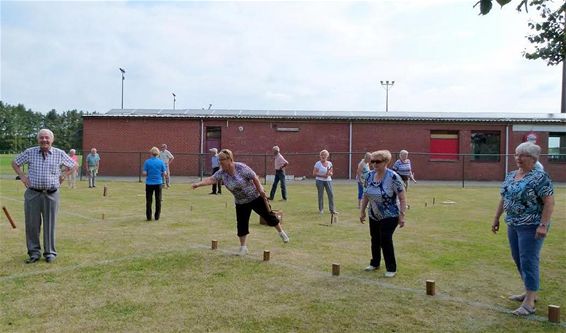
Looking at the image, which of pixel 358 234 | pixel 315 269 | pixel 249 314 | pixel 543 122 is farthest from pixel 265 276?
pixel 543 122

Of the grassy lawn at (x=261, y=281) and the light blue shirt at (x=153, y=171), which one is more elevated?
the light blue shirt at (x=153, y=171)

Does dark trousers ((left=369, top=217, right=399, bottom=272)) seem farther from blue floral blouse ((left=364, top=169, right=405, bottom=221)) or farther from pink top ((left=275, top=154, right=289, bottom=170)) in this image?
pink top ((left=275, top=154, right=289, bottom=170))

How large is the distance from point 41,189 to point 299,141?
77.8 feet

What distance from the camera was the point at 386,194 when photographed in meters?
6.54

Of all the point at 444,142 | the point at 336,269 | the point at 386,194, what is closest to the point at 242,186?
the point at 336,269

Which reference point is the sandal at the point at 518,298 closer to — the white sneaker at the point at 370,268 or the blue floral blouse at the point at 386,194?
the blue floral blouse at the point at 386,194

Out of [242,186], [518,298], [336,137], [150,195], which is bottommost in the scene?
[518,298]

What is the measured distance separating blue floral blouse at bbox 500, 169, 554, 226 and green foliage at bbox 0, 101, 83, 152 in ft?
297

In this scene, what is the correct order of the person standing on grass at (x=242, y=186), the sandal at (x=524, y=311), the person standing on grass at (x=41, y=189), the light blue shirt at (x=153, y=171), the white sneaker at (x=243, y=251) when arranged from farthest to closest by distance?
the light blue shirt at (x=153, y=171)
the white sneaker at (x=243, y=251)
the person standing on grass at (x=242, y=186)
the person standing on grass at (x=41, y=189)
the sandal at (x=524, y=311)

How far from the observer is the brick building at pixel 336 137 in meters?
30.0

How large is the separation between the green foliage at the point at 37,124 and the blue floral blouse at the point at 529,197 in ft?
297

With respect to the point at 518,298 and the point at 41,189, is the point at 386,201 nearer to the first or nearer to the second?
the point at 518,298

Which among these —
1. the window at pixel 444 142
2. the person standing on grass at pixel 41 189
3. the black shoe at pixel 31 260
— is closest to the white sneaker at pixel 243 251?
the person standing on grass at pixel 41 189

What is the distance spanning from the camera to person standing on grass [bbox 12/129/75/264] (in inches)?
278
